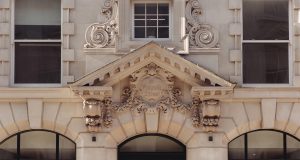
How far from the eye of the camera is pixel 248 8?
25781 mm

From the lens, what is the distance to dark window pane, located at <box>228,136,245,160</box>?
25.4m

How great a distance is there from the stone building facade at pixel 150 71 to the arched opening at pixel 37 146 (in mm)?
197

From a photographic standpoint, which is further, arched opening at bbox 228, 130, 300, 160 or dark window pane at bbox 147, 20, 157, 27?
dark window pane at bbox 147, 20, 157, 27

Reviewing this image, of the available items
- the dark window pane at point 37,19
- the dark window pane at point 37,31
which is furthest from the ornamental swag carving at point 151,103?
the dark window pane at point 37,19

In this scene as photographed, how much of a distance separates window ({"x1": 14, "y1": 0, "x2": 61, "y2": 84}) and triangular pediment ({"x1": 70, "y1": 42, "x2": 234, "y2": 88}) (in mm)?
1304

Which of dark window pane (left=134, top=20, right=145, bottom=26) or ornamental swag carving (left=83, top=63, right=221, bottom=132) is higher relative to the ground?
dark window pane (left=134, top=20, right=145, bottom=26)

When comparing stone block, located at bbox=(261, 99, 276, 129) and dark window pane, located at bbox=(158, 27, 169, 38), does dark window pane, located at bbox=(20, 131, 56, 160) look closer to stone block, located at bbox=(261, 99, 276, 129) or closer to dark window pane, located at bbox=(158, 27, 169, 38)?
dark window pane, located at bbox=(158, 27, 169, 38)

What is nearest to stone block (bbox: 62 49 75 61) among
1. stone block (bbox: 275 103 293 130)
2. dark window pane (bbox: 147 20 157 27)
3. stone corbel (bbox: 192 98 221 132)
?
dark window pane (bbox: 147 20 157 27)

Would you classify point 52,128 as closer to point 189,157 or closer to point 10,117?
point 10,117

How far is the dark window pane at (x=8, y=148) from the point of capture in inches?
998

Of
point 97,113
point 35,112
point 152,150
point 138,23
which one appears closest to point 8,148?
point 35,112

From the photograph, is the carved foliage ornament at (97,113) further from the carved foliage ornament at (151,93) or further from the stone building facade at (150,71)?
the carved foliage ornament at (151,93)

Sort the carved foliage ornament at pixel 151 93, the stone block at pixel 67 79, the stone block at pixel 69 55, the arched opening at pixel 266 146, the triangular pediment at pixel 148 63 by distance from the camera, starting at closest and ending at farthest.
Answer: the triangular pediment at pixel 148 63 → the carved foliage ornament at pixel 151 93 → the stone block at pixel 67 79 → the stone block at pixel 69 55 → the arched opening at pixel 266 146

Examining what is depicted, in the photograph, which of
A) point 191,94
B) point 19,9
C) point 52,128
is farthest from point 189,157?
point 19,9
